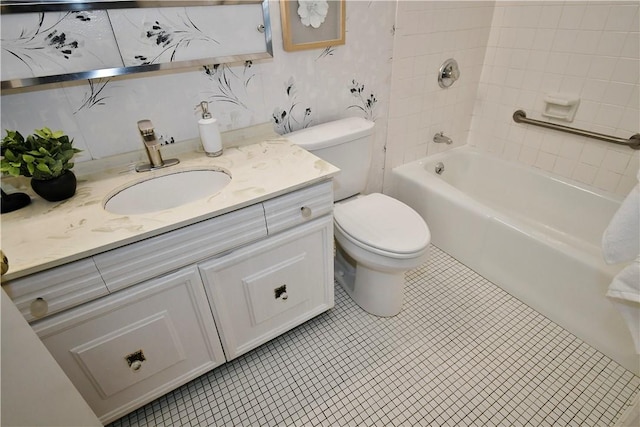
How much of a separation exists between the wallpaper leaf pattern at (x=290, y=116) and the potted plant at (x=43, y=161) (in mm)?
764

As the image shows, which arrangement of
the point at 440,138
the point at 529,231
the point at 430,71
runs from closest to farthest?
the point at 529,231, the point at 430,71, the point at 440,138

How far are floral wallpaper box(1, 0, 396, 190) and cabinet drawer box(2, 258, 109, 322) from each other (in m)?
0.51

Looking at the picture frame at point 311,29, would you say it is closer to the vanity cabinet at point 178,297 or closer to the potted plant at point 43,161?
the vanity cabinet at point 178,297

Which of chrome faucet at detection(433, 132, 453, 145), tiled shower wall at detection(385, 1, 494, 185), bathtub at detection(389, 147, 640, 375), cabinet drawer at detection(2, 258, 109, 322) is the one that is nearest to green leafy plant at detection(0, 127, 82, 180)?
cabinet drawer at detection(2, 258, 109, 322)

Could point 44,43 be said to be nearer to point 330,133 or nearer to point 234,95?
point 234,95

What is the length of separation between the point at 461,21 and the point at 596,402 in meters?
1.81

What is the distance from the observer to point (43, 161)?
96 cm

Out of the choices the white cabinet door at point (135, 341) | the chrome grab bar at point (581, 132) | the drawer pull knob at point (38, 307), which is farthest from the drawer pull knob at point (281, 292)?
the chrome grab bar at point (581, 132)

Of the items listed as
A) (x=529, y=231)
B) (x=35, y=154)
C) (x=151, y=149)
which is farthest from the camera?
(x=529, y=231)

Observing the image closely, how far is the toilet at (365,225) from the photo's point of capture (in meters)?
1.35

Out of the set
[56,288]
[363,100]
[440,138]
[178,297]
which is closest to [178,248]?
[178,297]

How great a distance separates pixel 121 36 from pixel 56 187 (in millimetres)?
514

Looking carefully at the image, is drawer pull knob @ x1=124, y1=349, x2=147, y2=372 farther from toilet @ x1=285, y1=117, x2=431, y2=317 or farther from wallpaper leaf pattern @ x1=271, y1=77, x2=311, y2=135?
wallpaper leaf pattern @ x1=271, y1=77, x2=311, y2=135

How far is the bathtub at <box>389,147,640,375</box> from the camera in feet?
4.50
